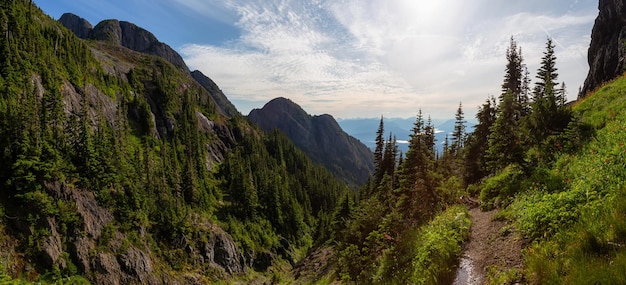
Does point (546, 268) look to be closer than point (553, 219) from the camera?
Yes

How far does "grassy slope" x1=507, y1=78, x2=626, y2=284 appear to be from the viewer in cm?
652

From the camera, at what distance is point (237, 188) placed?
93125 millimetres

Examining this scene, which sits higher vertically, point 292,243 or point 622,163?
point 622,163

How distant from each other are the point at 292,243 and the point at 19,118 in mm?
78509

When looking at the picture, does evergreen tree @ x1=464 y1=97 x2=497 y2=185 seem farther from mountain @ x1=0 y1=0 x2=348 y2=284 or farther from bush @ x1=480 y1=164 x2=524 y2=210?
mountain @ x1=0 y1=0 x2=348 y2=284

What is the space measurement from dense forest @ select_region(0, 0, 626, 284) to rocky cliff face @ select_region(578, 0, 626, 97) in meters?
20.1

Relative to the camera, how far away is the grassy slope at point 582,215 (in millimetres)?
6518

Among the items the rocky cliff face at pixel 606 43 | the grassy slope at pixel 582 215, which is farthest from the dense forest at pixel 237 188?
the rocky cliff face at pixel 606 43

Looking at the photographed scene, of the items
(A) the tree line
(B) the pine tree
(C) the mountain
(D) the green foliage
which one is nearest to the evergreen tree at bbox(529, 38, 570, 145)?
(A) the tree line

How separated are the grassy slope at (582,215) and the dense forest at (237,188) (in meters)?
0.05

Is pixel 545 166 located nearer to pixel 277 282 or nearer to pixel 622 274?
pixel 622 274

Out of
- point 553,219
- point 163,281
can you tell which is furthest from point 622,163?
point 163,281

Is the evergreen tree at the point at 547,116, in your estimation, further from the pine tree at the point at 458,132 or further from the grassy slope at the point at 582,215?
the pine tree at the point at 458,132

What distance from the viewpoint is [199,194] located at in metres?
82.2
